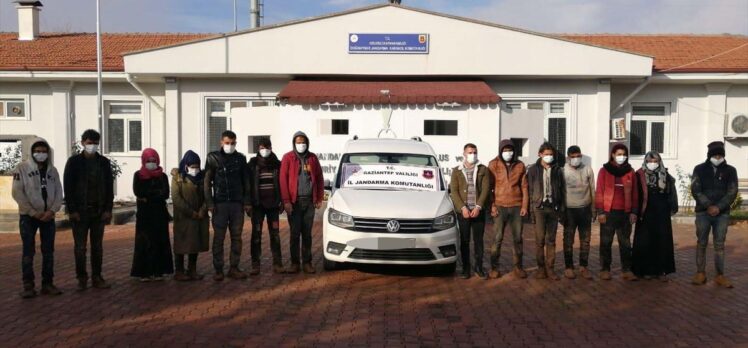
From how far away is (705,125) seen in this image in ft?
60.6

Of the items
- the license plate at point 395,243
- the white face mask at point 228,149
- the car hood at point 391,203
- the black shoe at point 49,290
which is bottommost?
the black shoe at point 49,290

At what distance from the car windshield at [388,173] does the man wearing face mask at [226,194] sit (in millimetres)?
1467

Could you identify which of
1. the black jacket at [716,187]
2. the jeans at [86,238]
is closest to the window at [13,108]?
the jeans at [86,238]

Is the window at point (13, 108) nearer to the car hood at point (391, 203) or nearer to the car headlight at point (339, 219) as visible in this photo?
the car hood at point (391, 203)

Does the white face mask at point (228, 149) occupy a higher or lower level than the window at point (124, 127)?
lower

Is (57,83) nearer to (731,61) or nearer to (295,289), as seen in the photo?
(295,289)

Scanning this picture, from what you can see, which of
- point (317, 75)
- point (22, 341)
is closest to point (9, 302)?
point (22, 341)

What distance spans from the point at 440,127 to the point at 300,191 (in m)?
8.55

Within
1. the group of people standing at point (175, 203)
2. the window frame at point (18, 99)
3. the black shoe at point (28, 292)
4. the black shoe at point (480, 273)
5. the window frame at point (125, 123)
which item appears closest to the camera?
the black shoe at point (28, 292)

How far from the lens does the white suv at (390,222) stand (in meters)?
8.06

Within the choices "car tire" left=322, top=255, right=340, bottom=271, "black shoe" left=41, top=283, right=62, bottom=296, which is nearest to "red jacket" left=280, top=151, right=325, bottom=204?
"car tire" left=322, top=255, right=340, bottom=271

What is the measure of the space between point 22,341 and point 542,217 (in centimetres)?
606

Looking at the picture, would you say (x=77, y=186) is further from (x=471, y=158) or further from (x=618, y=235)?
(x=618, y=235)

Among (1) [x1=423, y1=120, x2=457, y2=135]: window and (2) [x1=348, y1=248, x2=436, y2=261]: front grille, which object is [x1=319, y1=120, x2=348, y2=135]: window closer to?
(1) [x1=423, y1=120, x2=457, y2=135]: window
